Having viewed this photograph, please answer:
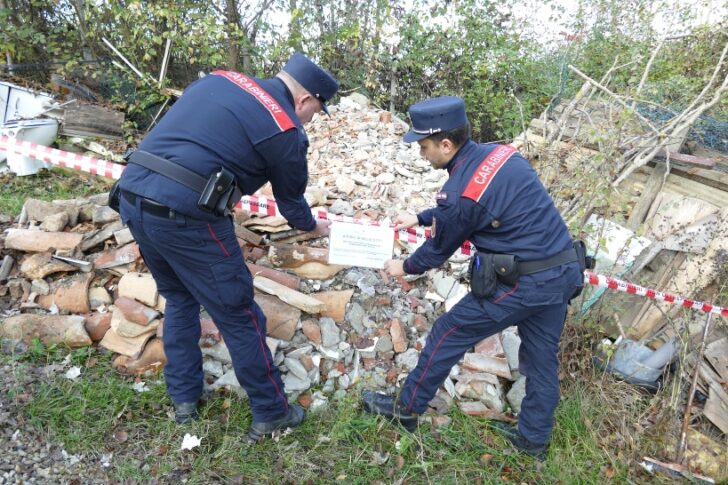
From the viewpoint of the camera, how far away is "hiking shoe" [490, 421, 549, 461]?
113 inches

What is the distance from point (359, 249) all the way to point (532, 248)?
1204 mm

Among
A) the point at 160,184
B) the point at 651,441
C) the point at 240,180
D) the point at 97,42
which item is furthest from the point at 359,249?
the point at 97,42

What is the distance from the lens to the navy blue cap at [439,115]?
8.04 feet

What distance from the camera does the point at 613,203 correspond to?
3764 mm

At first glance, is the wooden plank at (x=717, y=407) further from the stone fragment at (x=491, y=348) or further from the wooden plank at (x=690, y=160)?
the wooden plank at (x=690, y=160)

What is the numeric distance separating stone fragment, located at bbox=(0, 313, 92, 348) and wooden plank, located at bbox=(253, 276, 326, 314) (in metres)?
1.18

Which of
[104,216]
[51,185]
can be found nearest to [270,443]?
[104,216]

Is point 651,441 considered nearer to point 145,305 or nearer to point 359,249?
point 359,249

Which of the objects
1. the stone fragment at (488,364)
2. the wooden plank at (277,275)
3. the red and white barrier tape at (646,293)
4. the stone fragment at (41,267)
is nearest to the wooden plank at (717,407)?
the red and white barrier tape at (646,293)

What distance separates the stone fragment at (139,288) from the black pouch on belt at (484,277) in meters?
Answer: 2.18

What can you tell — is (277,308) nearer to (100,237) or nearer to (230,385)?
(230,385)

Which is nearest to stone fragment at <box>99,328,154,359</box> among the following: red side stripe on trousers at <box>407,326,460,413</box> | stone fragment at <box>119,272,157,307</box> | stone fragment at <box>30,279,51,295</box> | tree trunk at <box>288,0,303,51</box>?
stone fragment at <box>119,272,157,307</box>

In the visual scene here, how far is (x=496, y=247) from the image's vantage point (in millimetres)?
2527

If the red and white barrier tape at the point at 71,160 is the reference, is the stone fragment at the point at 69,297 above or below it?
below
